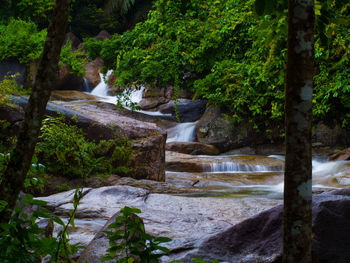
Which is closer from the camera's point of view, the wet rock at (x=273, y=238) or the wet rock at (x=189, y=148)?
the wet rock at (x=273, y=238)

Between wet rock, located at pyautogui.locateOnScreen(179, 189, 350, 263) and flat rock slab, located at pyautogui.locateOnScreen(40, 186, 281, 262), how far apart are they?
717 mm

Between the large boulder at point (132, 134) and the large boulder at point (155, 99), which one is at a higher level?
the large boulder at point (155, 99)

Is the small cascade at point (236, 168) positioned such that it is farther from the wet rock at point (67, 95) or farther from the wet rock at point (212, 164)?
the wet rock at point (67, 95)

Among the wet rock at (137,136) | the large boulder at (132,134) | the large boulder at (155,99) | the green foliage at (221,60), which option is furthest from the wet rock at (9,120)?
the large boulder at (155,99)

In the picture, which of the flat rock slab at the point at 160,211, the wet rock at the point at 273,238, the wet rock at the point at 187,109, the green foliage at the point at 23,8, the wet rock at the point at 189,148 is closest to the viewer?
the wet rock at the point at 273,238

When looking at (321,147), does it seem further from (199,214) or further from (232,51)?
(199,214)

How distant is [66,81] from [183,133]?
7238mm

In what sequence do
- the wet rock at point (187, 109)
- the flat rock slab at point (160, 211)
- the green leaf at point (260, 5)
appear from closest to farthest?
the green leaf at point (260, 5) < the flat rock slab at point (160, 211) < the wet rock at point (187, 109)

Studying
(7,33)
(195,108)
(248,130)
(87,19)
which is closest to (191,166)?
(248,130)

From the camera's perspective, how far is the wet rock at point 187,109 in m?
17.5

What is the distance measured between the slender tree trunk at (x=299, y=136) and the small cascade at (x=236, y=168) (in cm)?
951

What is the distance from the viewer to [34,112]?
6.10 feet

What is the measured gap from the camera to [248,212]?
4789mm

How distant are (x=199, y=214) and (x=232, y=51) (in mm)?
10554
